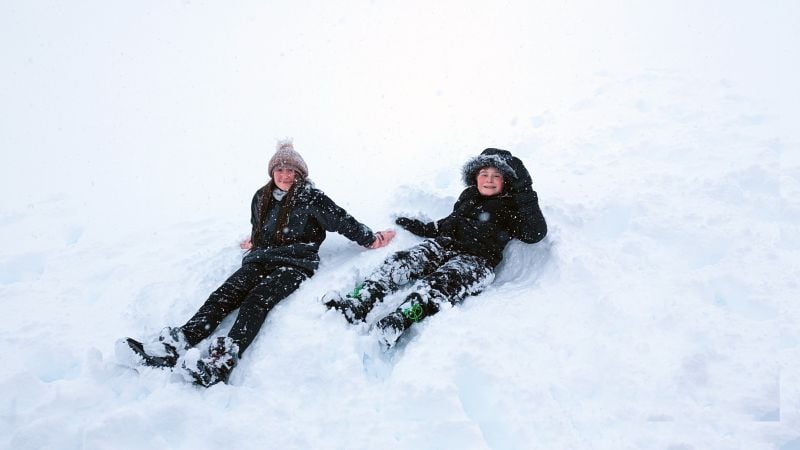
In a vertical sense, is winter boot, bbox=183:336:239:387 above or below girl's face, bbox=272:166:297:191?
below

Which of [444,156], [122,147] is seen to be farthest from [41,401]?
[122,147]

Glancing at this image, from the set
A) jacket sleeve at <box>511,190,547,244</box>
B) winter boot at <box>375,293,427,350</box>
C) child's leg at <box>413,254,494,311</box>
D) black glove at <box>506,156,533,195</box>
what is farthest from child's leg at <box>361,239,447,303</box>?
black glove at <box>506,156,533,195</box>

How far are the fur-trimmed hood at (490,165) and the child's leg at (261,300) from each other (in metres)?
1.80

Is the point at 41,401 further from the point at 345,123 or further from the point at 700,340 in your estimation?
the point at 345,123

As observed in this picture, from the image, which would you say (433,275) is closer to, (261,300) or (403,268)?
(403,268)

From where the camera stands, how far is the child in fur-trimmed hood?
3.15 meters

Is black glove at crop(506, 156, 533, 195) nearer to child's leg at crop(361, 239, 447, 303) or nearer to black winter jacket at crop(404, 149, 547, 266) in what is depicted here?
black winter jacket at crop(404, 149, 547, 266)

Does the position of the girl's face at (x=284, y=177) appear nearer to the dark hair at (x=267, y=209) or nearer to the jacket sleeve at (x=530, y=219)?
the dark hair at (x=267, y=209)

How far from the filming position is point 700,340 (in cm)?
276

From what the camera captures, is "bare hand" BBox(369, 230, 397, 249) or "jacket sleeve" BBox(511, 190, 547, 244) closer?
"jacket sleeve" BBox(511, 190, 547, 244)

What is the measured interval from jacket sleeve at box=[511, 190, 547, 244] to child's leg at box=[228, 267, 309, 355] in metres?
1.86

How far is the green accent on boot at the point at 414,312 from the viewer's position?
9.94ft

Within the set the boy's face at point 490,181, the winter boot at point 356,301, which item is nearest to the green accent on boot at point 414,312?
the winter boot at point 356,301

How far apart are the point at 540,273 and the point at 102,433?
10.2 feet
